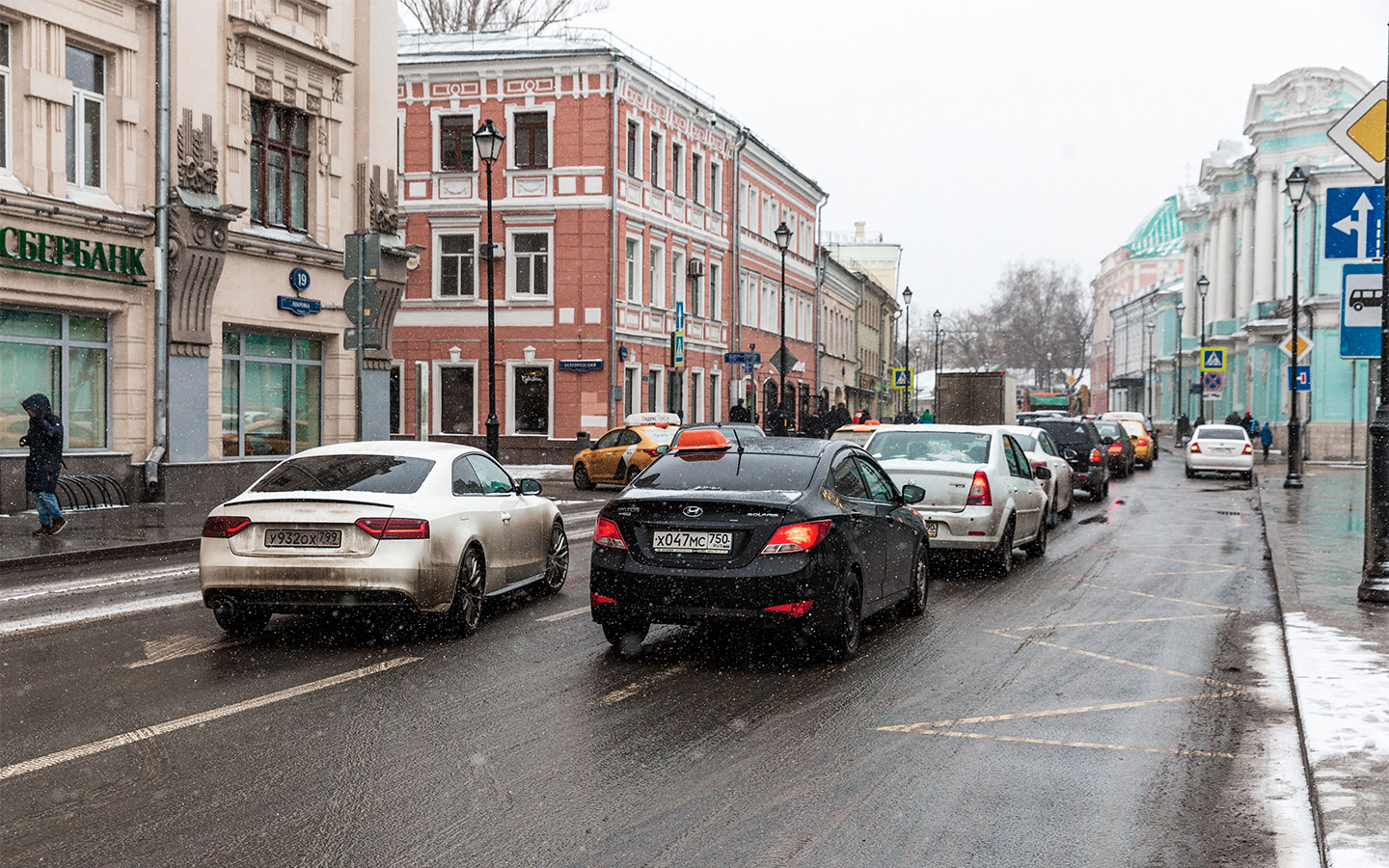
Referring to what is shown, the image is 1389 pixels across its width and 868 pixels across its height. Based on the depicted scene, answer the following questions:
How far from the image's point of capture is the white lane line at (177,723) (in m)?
5.84

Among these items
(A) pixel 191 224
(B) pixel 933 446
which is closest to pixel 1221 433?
(B) pixel 933 446

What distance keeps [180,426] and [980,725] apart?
54.9 ft

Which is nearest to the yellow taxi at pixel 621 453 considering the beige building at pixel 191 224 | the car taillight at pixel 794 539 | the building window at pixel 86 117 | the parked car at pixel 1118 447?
the beige building at pixel 191 224

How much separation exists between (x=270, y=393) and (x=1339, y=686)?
1939cm

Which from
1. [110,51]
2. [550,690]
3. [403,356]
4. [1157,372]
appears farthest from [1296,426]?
[1157,372]

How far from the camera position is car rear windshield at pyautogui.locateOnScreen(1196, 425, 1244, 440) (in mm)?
37875

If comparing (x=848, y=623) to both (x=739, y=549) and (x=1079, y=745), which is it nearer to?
(x=739, y=549)

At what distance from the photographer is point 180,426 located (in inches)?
816

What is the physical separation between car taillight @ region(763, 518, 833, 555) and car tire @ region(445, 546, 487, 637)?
2.41 m

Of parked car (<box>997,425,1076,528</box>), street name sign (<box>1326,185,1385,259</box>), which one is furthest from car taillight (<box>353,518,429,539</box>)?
parked car (<box>997,425,1076,528</box>)

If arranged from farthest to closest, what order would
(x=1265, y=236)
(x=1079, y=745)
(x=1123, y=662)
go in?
(x=1265, y=236)
(x=1123, y=662)
(x=1079, y=745)

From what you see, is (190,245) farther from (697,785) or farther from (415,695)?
(697,785)

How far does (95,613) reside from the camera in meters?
10.4

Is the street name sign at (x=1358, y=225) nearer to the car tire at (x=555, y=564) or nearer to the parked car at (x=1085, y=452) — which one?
the car tire at (x=555, y=564)
